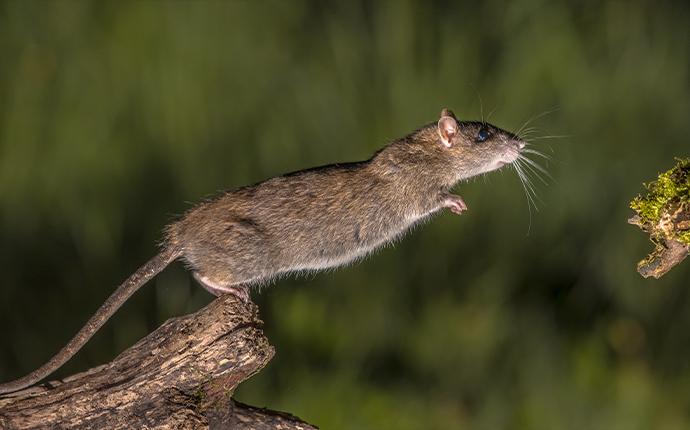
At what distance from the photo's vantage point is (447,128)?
378cm

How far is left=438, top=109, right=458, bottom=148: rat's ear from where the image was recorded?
3.77 m

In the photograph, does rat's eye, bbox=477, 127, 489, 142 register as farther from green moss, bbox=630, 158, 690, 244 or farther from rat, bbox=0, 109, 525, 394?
green moss, bbox=630, 158, 690, 244

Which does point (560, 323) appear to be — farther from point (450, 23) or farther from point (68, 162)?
point (68, 162)

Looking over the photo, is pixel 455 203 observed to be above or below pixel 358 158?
below

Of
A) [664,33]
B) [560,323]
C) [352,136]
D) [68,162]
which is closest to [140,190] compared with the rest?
[68,162]

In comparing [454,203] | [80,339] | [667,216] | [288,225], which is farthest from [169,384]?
[667,216]

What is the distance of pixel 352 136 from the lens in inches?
209

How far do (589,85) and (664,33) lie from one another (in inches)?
25.7

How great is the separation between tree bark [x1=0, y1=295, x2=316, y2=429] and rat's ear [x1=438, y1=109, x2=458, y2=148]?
43.1 inches

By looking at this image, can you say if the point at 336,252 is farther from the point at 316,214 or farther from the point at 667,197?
the point at 667,197

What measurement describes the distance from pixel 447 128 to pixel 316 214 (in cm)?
66

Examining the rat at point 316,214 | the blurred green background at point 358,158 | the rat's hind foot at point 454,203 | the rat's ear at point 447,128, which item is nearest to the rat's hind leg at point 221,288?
the rat at point 316,214

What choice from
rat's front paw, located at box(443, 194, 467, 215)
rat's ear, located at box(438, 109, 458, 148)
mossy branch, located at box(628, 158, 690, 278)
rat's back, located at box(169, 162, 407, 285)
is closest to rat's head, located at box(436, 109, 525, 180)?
rat's ear, located at box(438, 109, 458, 148)

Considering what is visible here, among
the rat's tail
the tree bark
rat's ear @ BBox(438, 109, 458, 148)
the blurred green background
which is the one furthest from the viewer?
the blurred green background
